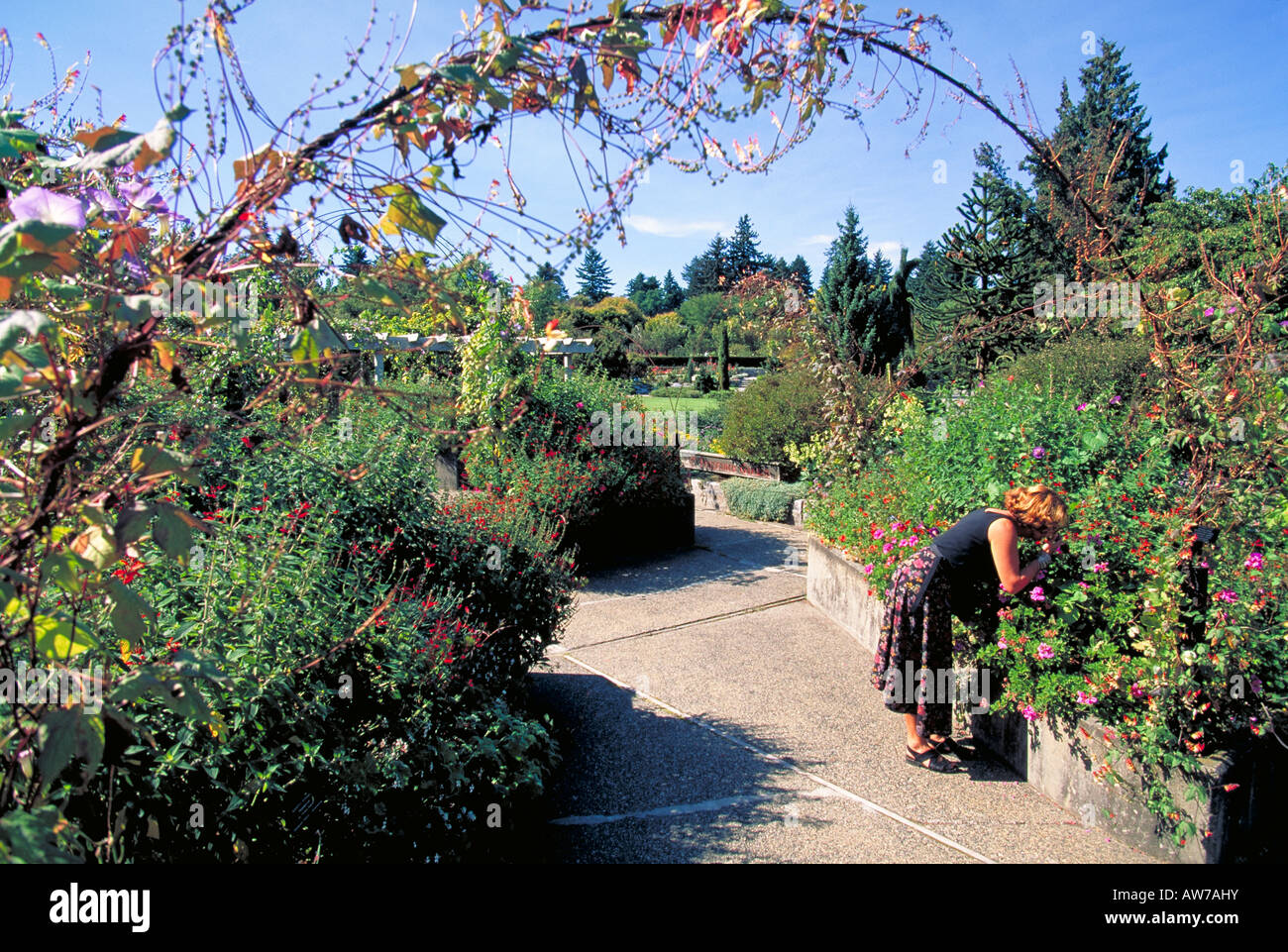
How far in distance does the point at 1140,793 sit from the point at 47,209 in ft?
13.0

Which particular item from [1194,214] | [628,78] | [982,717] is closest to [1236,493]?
[982,717]

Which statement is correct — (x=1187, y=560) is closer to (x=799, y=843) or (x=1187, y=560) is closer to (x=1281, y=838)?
(x=1281, y=838)

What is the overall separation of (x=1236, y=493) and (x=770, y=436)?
944cm

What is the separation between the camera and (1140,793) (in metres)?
3.23

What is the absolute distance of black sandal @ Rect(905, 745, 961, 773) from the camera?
4.02m

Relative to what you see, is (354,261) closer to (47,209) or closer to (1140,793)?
(47,209)

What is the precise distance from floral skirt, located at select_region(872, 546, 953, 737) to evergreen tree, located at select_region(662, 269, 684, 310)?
91.3 m

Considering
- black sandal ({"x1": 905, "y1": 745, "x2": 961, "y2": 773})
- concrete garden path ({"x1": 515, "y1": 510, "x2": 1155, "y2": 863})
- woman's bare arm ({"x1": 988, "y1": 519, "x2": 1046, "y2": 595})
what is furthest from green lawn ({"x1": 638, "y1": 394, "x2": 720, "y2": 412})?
woman's bare arm ({"x1": 988, "y1": 519, "x2": 1046, "y2": 595})

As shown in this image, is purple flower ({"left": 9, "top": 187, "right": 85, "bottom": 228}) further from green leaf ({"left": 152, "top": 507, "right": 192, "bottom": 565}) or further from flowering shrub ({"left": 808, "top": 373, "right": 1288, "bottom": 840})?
flowering shrub ({"left": 808, "top": 373, "right": 1288, "bottom": 840})

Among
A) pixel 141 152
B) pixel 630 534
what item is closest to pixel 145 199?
pixel 141 152

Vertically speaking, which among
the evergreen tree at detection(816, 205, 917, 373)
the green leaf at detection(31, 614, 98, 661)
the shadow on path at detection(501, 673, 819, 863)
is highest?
the evergreen tree at detection(816, 205, 917, 373)

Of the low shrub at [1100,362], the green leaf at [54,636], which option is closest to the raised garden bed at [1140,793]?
the green leaf at [54,636]

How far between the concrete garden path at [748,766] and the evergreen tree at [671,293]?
89900mm
